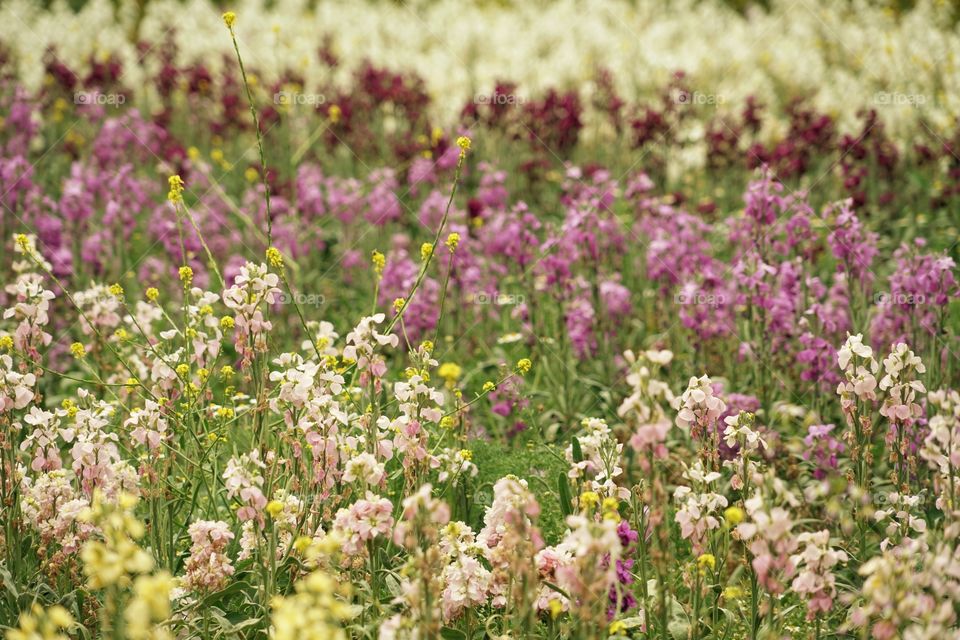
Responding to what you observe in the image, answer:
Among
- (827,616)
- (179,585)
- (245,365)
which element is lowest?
(827,616)

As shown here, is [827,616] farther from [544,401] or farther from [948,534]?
[544,401]

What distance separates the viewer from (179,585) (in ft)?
8.71

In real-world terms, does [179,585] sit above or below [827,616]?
above

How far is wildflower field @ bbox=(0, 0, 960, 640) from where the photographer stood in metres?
2.33

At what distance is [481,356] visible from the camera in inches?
200

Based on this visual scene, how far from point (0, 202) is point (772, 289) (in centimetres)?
375

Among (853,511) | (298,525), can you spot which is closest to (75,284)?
(298,525)
